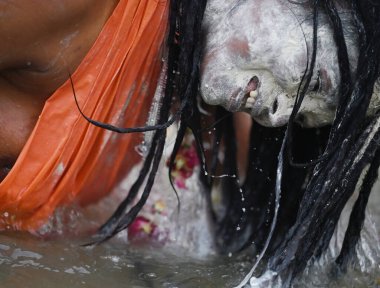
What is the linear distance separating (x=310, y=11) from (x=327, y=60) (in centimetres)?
11

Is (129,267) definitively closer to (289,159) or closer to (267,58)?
(289,159)

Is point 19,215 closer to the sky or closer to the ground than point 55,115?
closer to the ground

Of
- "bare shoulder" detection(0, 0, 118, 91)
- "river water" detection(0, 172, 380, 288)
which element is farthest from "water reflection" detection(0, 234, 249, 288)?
"bare shoulder" detection(0, 0, 118, 91)

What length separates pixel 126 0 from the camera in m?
1.75

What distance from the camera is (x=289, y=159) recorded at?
1802 millimetres

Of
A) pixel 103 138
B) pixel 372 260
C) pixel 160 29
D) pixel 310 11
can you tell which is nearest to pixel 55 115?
pixel 103 138

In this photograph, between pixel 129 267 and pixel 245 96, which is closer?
pixel 245 96

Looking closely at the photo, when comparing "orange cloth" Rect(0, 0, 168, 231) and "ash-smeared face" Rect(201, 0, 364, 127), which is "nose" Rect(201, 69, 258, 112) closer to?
"ash-smeared face" Rect(201, 0, 364, 127)

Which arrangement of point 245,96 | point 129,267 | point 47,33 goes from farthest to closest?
point 129,267, point 245,96, point 47,33

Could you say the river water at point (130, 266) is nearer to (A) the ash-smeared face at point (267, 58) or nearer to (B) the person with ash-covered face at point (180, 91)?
(B) the person with ash-covered face at point (180, 91)

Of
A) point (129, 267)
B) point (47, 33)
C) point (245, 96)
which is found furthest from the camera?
point (129, 267)

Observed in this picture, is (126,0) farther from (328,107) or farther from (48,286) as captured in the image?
(48,286)

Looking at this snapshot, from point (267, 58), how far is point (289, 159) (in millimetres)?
230

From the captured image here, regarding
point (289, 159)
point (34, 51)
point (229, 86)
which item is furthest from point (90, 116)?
point (289, 159)
